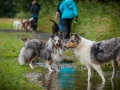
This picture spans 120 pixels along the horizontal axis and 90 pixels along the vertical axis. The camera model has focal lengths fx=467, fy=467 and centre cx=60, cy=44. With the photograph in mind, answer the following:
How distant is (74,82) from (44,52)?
3426mm

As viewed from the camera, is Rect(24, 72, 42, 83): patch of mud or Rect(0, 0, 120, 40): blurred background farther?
Rect(0, 0, 120, 40): blurred background

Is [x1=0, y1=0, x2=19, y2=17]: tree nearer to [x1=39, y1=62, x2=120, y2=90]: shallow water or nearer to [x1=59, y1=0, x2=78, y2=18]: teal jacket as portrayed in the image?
[x1=59, y1=0, x2=78, y2=18]: teal jacket

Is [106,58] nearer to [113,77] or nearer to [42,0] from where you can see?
[113,77]

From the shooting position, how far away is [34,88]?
11.0 metres

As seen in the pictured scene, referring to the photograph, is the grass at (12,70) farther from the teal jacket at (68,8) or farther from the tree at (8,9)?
the tree at (8,9)

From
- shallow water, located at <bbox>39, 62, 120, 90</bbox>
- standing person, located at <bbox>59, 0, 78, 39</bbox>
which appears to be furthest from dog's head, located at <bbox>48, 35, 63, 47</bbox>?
standing person, located at <bbox>59, 0, 78, 39</bbox>

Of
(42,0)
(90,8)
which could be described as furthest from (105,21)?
(42,0)

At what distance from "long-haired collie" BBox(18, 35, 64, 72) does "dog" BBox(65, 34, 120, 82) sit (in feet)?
7.01

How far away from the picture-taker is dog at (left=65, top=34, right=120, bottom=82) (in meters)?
13.3

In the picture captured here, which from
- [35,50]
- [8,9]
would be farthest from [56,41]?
[8,9]

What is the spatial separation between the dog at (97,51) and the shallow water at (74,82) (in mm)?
344

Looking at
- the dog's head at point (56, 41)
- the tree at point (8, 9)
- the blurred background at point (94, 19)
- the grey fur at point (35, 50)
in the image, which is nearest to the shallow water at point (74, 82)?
the dog's head at point (56, 41)

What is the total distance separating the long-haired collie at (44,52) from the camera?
1603 cm

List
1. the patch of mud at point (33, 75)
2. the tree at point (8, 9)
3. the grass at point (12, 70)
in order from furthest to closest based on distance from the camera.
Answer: the tree at point (8, 9), the patch of mud at point (33, 75), the grass at point (12, 70)
